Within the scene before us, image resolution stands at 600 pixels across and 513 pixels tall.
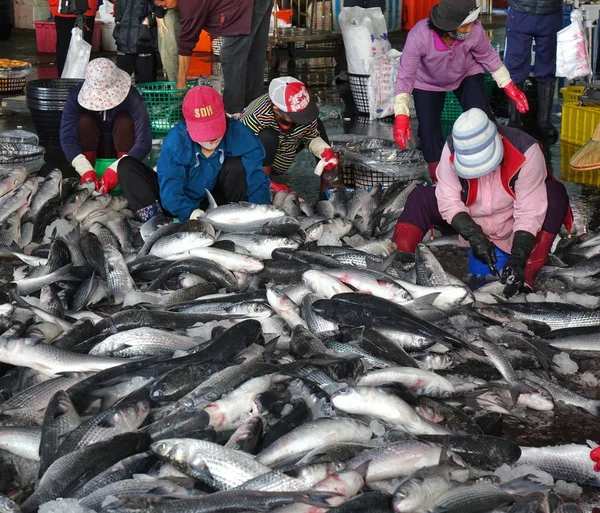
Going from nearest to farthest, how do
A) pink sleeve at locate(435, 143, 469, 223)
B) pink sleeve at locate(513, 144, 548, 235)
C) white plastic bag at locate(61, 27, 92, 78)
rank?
1. pink sleeve at locate(513, 144, 548, 235)
2. pink sleeve at locate(435, 143, 469, 223)
3. white plastic bag at locate(61, 27, 92, 78)

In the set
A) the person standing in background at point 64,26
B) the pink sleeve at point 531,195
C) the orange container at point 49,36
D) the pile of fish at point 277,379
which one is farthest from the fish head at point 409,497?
the orange container at point 49,36

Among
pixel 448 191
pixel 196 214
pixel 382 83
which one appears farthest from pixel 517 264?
pixel 382 83

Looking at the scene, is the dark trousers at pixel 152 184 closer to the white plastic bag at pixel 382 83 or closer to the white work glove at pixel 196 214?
the white work glove at pixel 196 214

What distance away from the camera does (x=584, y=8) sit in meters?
Answer: 9.88

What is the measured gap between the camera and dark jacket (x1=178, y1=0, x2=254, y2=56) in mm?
8141

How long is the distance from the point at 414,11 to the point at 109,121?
11844mm

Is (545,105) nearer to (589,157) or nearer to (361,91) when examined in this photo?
(589,157)

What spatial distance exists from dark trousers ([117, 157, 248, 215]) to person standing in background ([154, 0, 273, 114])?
2.33m

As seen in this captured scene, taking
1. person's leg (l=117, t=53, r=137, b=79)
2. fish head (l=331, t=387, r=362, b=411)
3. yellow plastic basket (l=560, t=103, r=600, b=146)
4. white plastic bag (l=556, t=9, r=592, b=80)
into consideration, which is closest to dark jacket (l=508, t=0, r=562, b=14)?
white plastic bag (l=556, t=9, r=592, b=80)

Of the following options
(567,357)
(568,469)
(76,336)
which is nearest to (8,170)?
(76,336)

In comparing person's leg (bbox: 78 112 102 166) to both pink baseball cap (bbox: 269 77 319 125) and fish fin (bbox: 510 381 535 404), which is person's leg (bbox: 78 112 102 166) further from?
fish fin (bbox: 510 381 535 404)

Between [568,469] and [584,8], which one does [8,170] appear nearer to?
[568,469]

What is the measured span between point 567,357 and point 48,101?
5.53 metres

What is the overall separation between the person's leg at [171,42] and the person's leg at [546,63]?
3.57m
